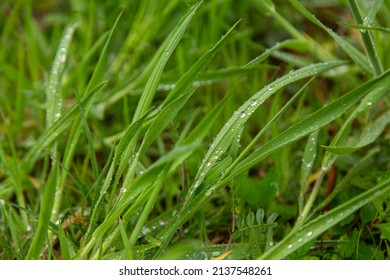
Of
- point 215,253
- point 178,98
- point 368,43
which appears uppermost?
point 368,43

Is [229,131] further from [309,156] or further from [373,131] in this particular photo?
[373,131]

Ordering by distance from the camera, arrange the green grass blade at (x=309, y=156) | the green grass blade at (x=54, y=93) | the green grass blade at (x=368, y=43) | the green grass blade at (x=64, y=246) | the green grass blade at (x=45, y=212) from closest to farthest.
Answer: the green grass blade at (x=45, y=212) → the green grass blade at (x=64, y=246) → the green grass blade at (x=368, y=43) → the green grass blade at (x=309, y=156) → the green grass blade at (x=54, y=93)

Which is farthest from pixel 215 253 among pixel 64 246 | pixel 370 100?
pixel 370 100

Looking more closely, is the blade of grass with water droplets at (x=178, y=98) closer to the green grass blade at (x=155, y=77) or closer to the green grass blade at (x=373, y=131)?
the green grass blade at (x=155, y=77)

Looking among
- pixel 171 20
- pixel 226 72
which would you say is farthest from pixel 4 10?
pixel 226 72

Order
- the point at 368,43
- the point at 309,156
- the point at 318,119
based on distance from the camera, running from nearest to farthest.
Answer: the point at 318,119 < the point at 368,43 < the point at 309,156

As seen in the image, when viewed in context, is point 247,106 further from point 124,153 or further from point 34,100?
point 34,100

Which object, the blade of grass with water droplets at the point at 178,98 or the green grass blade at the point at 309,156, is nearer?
the blade of grass with water droplets at the point at 178,98

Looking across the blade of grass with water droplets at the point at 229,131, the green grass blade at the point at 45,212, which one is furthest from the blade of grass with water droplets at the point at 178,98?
the green grass blade at the point at 45,212
